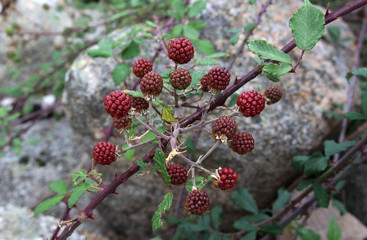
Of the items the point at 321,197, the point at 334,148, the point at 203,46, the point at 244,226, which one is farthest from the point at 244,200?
the point at 203,46

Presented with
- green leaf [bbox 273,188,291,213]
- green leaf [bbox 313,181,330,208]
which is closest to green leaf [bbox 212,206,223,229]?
green leaf [bbox 273,188,291,213]

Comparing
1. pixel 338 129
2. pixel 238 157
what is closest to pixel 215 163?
pixel 238 157

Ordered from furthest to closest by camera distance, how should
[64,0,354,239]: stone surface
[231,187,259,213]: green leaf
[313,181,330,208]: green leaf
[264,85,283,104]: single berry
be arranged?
1. [64,0,354,239]: stone surface
2. [231,187,259,213]: green leaf
3. [313,181,330,208]: green leaf
4. [264,85,283,104]: single berry

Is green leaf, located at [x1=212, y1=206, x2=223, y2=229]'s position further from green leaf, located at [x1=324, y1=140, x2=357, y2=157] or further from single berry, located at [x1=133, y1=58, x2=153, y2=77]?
single berry, located at [x1=133, y1=58, x2=153, y2=77]

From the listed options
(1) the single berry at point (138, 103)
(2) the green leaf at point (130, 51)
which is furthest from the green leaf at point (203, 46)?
(1) the single berry at point (138, 103)

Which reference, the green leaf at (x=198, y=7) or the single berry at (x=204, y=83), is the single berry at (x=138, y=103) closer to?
the single berry at (x=204, y=83)

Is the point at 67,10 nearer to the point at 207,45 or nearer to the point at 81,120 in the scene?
the point at 81,120
